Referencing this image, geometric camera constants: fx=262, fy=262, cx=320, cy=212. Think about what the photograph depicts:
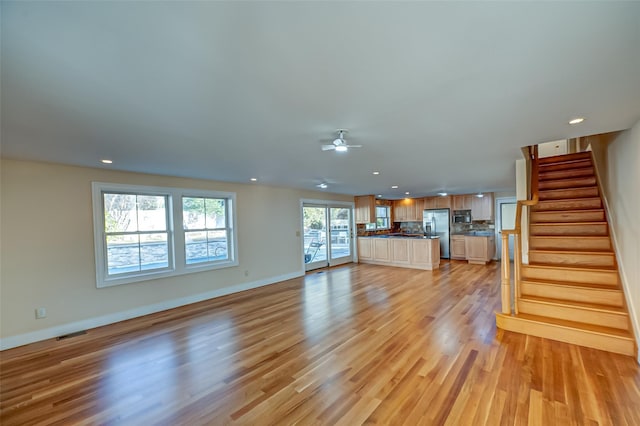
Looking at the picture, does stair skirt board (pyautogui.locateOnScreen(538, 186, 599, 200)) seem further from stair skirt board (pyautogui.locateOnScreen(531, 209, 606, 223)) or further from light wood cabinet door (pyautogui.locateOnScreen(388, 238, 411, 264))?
light wood cabinet door (pyautogui.locateOnScreen(388, 238, 411, 264))

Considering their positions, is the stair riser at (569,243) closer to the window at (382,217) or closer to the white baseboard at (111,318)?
the white baseboard at (111,318)

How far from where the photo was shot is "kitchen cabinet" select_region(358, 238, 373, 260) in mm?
8492

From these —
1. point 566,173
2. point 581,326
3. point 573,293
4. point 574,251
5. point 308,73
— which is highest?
point 308,73

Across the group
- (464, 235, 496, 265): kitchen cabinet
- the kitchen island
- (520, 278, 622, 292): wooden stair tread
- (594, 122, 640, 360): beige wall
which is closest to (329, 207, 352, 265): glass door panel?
the kitchen island

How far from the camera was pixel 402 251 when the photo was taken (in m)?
7.77

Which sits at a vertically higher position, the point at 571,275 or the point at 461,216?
the point at 461,216

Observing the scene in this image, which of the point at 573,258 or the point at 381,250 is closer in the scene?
the point at 573,258

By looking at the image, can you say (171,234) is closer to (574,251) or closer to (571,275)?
(571,275)

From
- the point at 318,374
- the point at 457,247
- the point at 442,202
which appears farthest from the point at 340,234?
the point at 318,374

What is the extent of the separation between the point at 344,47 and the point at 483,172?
460 cm

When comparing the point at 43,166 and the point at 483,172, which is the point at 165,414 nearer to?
the point at 43,166

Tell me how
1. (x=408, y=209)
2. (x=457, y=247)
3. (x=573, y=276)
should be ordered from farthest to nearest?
(x=408, y=209)
(x=457, y=247)
(x=573, y=276)

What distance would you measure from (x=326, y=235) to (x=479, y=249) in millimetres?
4579

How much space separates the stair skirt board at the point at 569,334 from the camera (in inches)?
104
